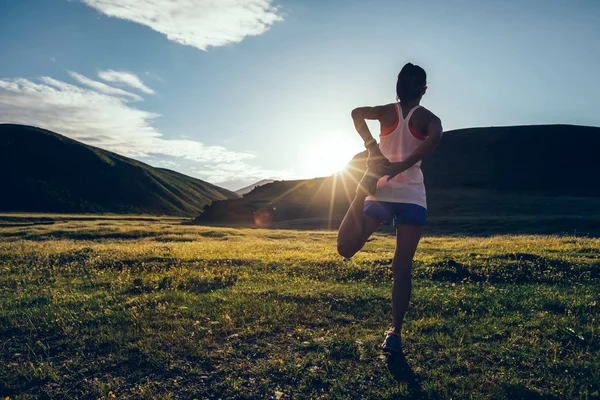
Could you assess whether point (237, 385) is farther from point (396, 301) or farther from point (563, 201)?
point (563, 201)

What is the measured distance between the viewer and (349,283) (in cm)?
1142

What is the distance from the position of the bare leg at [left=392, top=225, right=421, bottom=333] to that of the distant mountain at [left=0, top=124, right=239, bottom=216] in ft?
557

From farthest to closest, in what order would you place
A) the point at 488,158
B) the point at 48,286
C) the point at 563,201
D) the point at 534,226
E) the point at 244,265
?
the point at 488,158 < the point at 563,201 < the point at 534,226 < the point at 244,265 < the point at 48,286

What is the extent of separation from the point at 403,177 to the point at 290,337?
130 inches

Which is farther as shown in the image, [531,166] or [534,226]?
[531,166]

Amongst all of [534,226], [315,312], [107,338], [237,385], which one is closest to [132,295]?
[107,338]

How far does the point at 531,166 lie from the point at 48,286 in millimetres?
127305

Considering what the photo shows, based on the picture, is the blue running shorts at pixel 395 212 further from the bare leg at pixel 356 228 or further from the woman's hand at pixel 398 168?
the woman's hand at pixel 398 168

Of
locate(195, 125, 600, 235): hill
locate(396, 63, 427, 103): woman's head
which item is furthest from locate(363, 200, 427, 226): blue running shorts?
locate(195, 125, 600, 235): hill

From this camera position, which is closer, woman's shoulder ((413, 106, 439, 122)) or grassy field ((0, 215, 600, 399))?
grassy field ((0, 215, 600, 399))

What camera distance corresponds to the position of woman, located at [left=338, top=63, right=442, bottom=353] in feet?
18.6

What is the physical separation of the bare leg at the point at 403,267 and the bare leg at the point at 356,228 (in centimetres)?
46

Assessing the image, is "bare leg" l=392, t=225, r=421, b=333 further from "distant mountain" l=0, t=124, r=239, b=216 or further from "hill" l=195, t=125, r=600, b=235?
"distant mountain" l=0, t=124, r=239, b=216

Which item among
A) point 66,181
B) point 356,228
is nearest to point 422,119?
point 356,228
